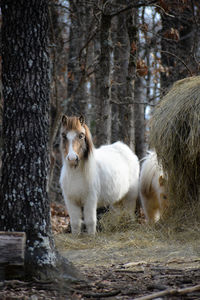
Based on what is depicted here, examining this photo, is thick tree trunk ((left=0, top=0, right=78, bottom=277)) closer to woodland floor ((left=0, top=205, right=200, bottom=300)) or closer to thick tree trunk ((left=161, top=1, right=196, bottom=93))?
woodland floor ((left=0, top=205, right=200, bottom=300))

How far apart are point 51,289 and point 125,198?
200 inches

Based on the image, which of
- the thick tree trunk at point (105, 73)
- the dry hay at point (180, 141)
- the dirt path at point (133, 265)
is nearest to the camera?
the dirt path at point (133, 265)

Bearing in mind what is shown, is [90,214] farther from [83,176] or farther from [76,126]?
[76,126]

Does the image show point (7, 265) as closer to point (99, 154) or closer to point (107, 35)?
point (99, 154)

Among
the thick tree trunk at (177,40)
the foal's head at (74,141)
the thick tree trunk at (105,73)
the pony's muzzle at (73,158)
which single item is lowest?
the pony's muzzle at (73,158)

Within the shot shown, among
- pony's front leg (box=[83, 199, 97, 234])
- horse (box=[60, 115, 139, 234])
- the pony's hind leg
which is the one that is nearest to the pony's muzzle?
horse (box=[60, 115, 139, 234])

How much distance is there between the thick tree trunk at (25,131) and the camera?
3.74m

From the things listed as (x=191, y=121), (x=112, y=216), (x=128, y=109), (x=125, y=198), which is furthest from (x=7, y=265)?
(x=128, y=109)

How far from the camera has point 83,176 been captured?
275 inches

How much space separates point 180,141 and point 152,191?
184 cm

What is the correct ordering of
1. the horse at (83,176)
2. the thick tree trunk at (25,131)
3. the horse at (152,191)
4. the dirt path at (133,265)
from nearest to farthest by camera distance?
the dirt path at (133,265) → the thick tree trunk at (25,131) → the horse at (83,176) → the horse at (152,191)

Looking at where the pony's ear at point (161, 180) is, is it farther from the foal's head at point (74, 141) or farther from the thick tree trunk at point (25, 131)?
the thick tree trunk at point (25, 131)

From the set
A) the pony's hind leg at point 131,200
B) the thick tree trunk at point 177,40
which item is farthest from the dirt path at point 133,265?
the thick tree trunk at point 177,40

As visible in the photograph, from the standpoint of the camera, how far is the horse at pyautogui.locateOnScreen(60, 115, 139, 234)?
680 cm
